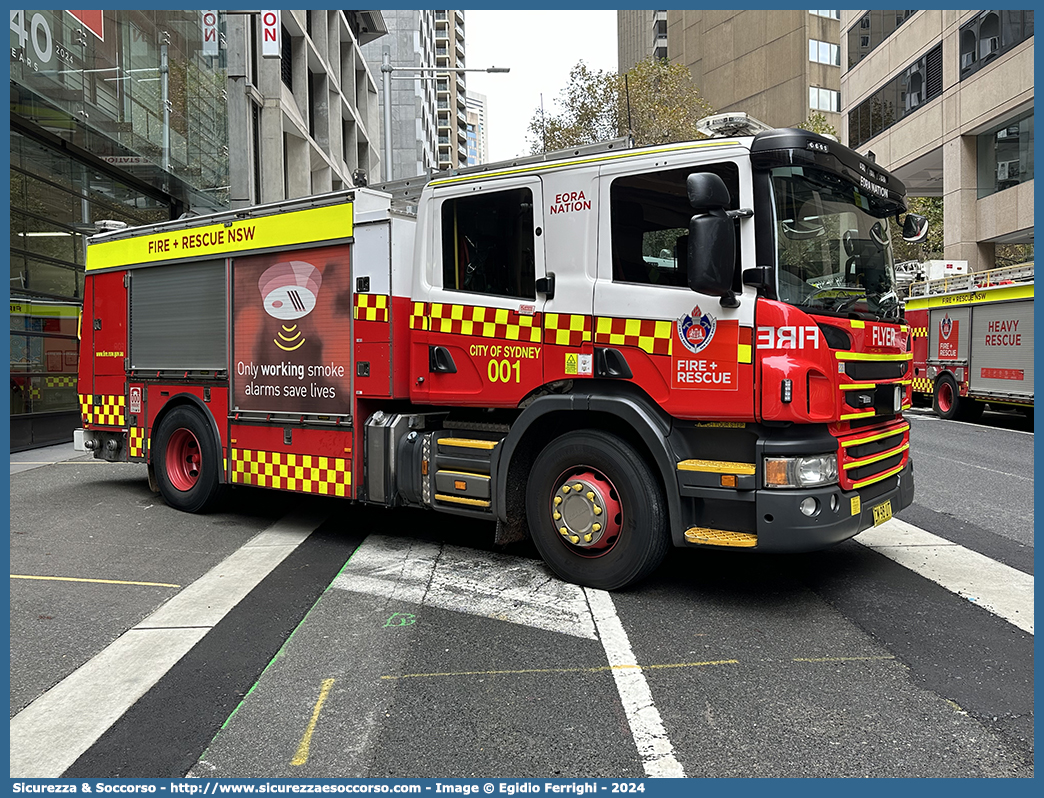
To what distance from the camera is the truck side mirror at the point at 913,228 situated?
20.5 feet

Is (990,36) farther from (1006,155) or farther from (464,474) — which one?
(464,474)

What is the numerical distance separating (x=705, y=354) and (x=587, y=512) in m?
1.27

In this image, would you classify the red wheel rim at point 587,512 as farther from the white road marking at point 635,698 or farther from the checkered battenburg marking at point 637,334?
the checkered battenburg marking at point 637,334

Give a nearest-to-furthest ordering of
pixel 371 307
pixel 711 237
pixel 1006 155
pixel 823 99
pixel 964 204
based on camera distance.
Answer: pixel 711 237, pixel 371 307, pixel 1006 155, pixel 964 204, pixel 823 99

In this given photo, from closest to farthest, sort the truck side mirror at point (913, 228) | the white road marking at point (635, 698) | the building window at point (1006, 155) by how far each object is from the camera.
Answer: the white road marking at point (635, 698) → the truck side mirror at point (913, 228) → the building window at point (1006, 155)

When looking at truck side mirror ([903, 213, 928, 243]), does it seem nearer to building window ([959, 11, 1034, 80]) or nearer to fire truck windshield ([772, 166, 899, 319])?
fire truck windshield ([772, 166, 899, 319])

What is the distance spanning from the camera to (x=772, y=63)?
5634 centimetres

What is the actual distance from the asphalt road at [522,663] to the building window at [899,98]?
100 ft

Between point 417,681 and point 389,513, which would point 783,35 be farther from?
point 417,681

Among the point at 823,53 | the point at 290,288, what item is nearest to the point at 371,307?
the point at 290,288

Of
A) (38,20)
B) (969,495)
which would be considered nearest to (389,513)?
(969,495)

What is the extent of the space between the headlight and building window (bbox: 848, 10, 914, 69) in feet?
119

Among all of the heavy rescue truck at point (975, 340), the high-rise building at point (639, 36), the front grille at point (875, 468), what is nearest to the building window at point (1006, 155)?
the heavy rescue truck at point (975, 340)

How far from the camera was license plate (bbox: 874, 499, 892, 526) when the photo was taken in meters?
5.40
